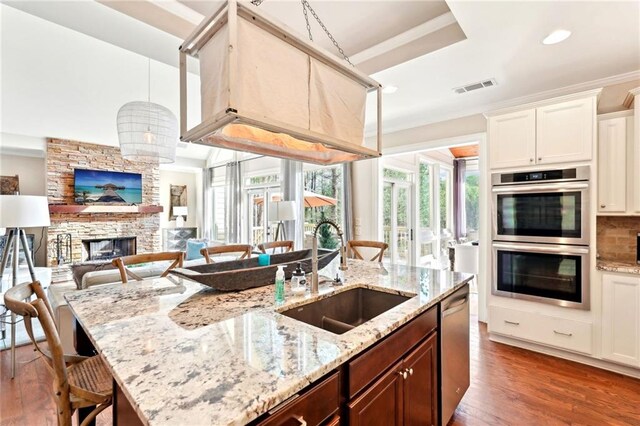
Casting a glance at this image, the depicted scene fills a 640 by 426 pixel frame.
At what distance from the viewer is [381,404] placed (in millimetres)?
1180

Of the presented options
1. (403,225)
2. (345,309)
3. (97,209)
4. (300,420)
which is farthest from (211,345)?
(97,209)

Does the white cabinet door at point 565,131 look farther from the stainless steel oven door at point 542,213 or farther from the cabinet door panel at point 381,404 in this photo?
the cabinet door panel at point 381,404

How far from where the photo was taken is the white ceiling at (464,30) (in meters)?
1.90

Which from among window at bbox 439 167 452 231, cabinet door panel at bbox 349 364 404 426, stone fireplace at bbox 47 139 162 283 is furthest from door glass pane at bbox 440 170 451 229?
stone fireplace at bbox 47 139 162 283

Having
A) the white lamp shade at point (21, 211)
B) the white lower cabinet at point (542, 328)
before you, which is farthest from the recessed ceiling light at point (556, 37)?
the white lamp shade at point (21, 211)

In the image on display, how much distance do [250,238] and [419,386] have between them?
616 cm

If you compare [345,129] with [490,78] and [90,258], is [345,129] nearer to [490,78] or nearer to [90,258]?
[490,78]

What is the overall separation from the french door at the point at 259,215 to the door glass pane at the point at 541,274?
4.69 m

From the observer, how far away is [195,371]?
0.82 metres

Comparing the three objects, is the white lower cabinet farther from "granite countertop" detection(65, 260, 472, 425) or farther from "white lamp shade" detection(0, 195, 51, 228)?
"white lamp shade" detection(0, 195, 51, 228)

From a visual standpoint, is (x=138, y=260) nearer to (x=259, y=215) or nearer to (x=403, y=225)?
(x=403, y=225)

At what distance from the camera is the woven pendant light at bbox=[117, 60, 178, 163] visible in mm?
2914

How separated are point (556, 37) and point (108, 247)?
27.7ft

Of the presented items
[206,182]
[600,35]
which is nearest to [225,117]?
[600,35]
